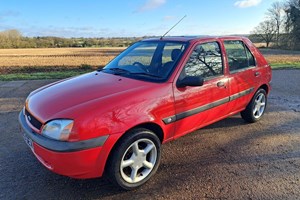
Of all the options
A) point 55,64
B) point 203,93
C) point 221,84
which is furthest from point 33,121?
point 55,64

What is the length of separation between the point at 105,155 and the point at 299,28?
51211mm

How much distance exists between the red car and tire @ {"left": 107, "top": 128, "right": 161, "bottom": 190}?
0.04 ft

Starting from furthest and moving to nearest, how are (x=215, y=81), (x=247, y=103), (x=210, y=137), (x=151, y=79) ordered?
(x=247, y=103), (x=210, y=137), (x=215, y=81), (x=151, y=79)

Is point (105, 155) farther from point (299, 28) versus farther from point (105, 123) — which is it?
point (299, 28)

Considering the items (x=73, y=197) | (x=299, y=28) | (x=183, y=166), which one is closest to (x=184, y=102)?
(x=183, y=166)

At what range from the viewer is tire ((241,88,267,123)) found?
491 cm

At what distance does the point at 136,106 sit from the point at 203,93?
1.19m

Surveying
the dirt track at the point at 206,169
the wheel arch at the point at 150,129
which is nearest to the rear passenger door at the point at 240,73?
the dirt track at the point at 206,169

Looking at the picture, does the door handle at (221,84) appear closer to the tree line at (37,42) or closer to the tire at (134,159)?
the tire at (134,159)

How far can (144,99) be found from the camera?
3.02m

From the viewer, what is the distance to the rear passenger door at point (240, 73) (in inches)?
167

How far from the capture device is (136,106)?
2922 mm

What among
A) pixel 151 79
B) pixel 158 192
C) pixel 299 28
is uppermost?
pixel 299 28

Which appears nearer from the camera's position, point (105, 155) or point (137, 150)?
point (105, 155)
